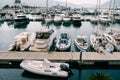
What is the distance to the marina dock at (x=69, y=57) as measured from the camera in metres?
29.6

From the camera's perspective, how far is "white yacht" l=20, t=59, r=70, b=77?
1021 inches

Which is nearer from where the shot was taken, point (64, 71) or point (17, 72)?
point (64, 71)

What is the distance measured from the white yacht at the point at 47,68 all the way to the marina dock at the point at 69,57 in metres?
2.41

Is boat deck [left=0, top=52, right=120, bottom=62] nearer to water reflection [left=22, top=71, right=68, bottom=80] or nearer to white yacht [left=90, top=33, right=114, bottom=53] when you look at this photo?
white yacht [left=90, top=33, right=114, bottom=53]

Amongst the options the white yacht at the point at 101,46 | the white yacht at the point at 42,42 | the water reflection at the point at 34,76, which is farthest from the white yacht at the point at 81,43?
the water reflection at the point at 34,76

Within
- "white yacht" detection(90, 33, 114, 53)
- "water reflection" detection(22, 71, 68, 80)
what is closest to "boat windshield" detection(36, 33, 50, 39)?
"white yacht" detection(90, 33, 114, 53)

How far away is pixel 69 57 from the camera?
30.5 m

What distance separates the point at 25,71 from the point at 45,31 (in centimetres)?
1246

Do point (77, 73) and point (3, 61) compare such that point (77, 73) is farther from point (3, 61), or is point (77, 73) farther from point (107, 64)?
point (3, 61)

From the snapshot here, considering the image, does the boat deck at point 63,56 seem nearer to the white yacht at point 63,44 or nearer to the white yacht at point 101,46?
the white yacht at point 101,46

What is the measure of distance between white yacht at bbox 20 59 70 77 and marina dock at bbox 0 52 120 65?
2.41 m

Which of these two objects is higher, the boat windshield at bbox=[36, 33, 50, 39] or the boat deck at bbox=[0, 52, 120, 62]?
the boat windshield at bbox=[36, 33, 50, 39]

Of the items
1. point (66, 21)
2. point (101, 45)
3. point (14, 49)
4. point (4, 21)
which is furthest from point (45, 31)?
point (4, 21)

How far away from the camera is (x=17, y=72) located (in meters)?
28.4
